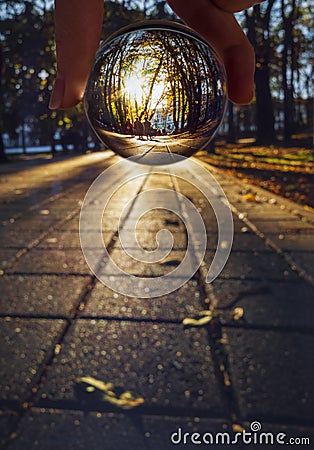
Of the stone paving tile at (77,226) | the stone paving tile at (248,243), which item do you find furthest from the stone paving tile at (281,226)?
the stone paving tile at (77,226)

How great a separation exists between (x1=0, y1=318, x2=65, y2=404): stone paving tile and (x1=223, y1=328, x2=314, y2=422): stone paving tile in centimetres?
107

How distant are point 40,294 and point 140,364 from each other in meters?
1.44

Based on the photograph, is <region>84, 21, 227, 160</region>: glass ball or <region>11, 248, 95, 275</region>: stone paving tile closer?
<region>84, 21, 227, 160</region>: glass ball

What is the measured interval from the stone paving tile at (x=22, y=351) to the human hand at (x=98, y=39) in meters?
2.53

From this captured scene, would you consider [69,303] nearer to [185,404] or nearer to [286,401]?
[185,404]

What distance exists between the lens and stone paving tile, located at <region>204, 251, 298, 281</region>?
187 inches

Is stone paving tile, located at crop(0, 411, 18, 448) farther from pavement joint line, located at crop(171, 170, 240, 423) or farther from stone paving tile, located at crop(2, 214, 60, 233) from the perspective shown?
stone paving tile, located at crop(2, 214, 60, 233)

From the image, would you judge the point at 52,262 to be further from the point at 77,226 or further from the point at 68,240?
the point at 77,226

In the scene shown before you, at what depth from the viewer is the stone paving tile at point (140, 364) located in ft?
9.35

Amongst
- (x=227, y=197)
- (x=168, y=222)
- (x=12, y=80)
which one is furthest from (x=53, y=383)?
(x=227, y=197)

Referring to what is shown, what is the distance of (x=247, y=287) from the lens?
4426 millimetres

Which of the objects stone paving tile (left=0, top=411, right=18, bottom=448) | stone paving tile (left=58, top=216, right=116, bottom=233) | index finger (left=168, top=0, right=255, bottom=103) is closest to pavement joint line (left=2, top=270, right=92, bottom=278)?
stone paving tile (left=58, top=216, right=116, bottom=233)

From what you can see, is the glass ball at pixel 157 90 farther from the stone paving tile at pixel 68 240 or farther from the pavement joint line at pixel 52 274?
the stone paving tile at pixel 68 240

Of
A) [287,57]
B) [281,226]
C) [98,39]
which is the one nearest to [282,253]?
[281,226]
